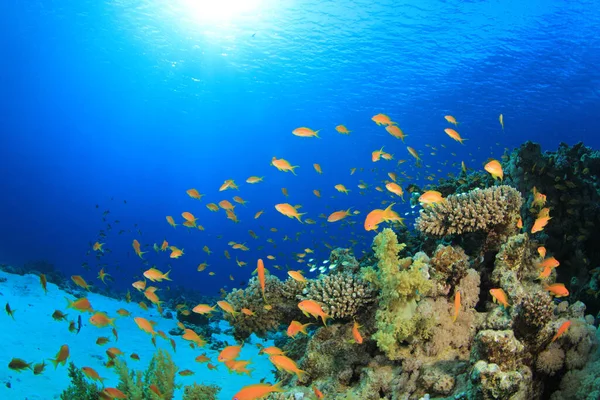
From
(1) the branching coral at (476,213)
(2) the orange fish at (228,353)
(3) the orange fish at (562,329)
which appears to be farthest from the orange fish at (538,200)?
(2) the orange fish at (228,353)

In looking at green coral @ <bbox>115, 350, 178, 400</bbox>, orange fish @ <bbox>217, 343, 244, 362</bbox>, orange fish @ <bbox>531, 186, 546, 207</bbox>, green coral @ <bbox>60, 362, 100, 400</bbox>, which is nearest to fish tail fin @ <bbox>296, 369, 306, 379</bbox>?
orange fish @ <bbox>217, 343, 244, 362</bbox>

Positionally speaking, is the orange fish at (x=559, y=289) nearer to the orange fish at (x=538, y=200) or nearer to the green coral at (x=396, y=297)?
the green coral at (x=396, y=297)

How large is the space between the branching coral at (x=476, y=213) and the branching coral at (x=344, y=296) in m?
1.63

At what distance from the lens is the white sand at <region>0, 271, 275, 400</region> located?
9398 mm

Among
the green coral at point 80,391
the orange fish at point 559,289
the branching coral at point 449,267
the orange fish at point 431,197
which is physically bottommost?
the green coral at point 80,391

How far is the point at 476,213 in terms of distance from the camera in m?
5.58

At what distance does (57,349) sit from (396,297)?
40.1 feet

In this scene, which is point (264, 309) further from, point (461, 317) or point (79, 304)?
point (79, 304)

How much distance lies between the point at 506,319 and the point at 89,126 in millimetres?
93365

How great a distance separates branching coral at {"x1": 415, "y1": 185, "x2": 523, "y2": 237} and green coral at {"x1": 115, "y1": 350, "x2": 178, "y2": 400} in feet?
18.4

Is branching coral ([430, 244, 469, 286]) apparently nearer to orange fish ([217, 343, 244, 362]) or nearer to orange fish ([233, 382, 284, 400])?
orange fish ([233, 382, 284, 400])

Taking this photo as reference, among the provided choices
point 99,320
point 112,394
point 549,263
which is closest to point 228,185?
point 99,320

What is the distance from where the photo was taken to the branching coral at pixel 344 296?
525 centimetres

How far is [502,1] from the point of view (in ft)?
65.0
